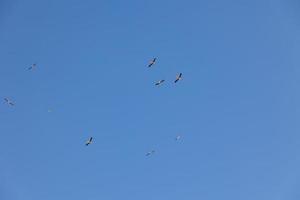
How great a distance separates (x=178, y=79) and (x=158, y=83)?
7.63 feet

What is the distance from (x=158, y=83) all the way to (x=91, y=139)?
1128 centimetres

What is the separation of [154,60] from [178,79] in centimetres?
349

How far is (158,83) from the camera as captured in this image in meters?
63.7

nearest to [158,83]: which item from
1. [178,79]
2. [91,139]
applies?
[178,79]

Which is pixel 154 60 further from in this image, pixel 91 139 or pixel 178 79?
pixel 91 139

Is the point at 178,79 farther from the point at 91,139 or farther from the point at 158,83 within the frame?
the point at 91,139

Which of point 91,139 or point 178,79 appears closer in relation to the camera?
point 178,79

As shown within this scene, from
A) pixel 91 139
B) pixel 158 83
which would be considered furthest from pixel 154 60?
pixel 91 139

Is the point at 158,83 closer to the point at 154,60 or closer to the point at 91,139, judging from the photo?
the point at 154,60

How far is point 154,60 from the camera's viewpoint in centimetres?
6347

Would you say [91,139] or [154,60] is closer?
[154,60]

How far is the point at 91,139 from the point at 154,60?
42.0 feet

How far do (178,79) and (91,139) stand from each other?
13.3 metres
